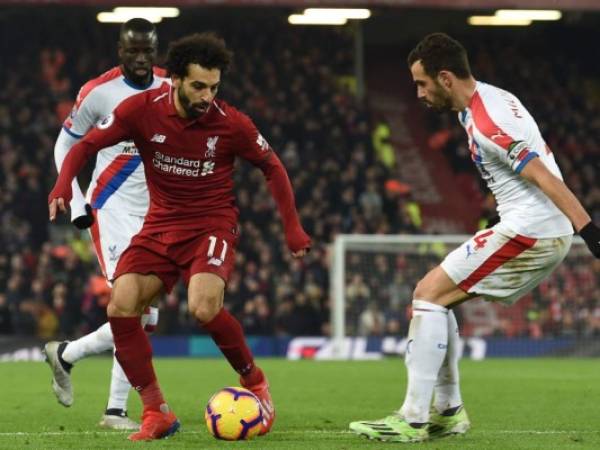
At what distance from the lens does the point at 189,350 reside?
20.8m

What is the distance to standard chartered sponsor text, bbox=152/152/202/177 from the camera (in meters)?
7.79

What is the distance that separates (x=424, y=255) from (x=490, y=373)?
577 cm

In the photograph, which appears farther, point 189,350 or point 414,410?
point 189,350

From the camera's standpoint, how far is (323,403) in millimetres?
10812

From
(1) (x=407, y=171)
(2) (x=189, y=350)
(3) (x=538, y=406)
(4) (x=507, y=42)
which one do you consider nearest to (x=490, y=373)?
(3) (x=538, y=406)

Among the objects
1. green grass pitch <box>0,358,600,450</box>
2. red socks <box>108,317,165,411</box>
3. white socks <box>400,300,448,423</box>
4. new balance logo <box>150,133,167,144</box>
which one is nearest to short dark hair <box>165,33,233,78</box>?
new balance logo <box>150,133,167,144</box>

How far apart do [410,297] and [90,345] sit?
11936 mm

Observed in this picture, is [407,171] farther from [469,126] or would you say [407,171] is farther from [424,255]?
[469,126]

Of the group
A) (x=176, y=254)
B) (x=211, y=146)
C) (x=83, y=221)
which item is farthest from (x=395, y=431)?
(x=83, y=221)

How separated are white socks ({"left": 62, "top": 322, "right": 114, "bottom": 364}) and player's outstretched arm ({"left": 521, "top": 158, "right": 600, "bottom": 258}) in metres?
3.02

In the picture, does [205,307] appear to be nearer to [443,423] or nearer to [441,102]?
[443,423]

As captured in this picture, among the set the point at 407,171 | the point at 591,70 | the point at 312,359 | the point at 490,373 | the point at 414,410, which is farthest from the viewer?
the point at 591,70

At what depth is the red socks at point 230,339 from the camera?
305 inches

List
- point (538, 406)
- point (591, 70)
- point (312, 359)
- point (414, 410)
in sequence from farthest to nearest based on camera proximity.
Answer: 1. point (591, 70)
2. point (312, 359)
3. point (538, 406)
4. point (414, 410)
